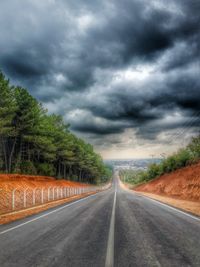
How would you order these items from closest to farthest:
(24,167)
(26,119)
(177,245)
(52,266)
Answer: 1. (52,266)
2. (177,245)
3. (26,119)
4. (24,167)

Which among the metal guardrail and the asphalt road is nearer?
the asphalt road

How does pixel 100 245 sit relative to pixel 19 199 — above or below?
above

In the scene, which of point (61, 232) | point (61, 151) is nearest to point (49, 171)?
point (61, 151)

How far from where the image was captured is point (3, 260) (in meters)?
4.93

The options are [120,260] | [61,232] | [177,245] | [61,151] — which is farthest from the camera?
[61,151]

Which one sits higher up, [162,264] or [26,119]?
[26,119]

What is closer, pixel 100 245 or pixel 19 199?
pixel 100 245

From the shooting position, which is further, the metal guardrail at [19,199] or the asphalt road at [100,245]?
the metal guardrail at [19,199]

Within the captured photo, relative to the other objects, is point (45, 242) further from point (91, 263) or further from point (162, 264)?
point (162, 264)

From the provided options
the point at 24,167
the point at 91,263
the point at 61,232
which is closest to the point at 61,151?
the point at 24,167

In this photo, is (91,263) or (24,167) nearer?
(91,263)

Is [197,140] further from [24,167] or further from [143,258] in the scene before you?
[143,258]

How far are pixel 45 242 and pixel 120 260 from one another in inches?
93.2

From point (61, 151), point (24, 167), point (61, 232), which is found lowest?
point (61, 232)
